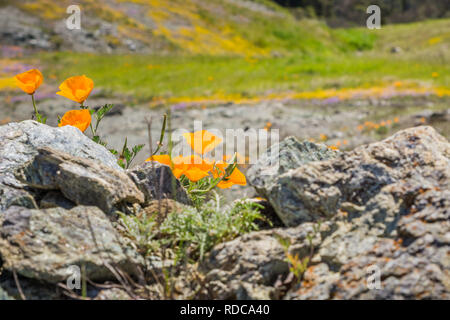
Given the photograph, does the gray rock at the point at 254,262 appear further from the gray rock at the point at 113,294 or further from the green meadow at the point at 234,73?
the green meadow at the point at 234,73

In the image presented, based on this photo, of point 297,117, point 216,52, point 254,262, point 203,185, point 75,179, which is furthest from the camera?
point 216,52

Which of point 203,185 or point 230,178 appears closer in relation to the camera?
point 230,178

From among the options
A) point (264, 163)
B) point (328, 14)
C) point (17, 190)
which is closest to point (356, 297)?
point (264, 163)

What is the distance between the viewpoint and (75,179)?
5.56 feet

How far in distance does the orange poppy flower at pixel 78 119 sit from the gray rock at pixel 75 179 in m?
0.37

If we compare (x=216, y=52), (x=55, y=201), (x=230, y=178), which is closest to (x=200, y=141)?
(x=230, y=178)

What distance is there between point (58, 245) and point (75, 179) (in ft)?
0.96

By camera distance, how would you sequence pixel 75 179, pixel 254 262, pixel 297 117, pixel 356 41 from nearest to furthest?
pixel 254 262, pixel 75 179, pixel 297 117, pixel 356 41

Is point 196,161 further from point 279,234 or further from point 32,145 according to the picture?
point 32,145

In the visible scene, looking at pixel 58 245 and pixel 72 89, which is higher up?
pixel 72 89

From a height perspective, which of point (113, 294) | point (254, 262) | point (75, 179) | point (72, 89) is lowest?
point (113, 294)

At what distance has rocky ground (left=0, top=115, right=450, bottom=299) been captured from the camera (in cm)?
147

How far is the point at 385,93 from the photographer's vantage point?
14.4m

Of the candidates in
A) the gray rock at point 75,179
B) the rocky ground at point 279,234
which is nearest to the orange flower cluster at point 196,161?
the rocky ground at point 279,234
